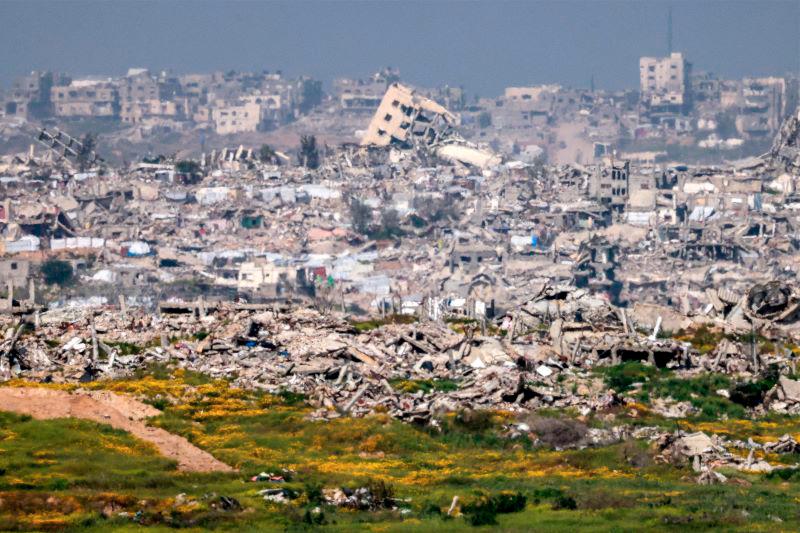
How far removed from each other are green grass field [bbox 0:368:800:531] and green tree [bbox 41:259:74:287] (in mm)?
40708

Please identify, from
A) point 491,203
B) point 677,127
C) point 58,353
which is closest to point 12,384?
point 58,353

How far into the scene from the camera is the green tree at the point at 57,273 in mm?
76375

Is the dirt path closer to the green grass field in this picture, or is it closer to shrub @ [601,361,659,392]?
the green grass field

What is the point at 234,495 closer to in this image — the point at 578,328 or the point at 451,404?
the point at 451,404

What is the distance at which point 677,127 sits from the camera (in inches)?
6358

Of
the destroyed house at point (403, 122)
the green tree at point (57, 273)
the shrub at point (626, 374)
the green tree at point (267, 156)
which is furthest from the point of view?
the destroyed house at point (403, 122)

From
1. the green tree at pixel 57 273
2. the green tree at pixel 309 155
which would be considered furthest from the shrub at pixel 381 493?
the green tree at pixel 309 155

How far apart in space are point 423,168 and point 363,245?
906 inches

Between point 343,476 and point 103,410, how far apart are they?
21.4 ft

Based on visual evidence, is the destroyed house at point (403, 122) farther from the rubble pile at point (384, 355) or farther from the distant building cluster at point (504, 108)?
the rubble pile at point (384, 355)

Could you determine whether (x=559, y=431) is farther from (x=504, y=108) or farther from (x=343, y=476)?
(x=504, y=108)

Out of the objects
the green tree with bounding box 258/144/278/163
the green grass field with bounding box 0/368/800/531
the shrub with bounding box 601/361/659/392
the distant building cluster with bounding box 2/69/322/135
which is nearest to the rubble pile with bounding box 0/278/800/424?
the shrub with bounding box 601/361/659/392

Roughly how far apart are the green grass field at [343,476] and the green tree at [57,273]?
134 ft

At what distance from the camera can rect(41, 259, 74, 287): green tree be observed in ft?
251
